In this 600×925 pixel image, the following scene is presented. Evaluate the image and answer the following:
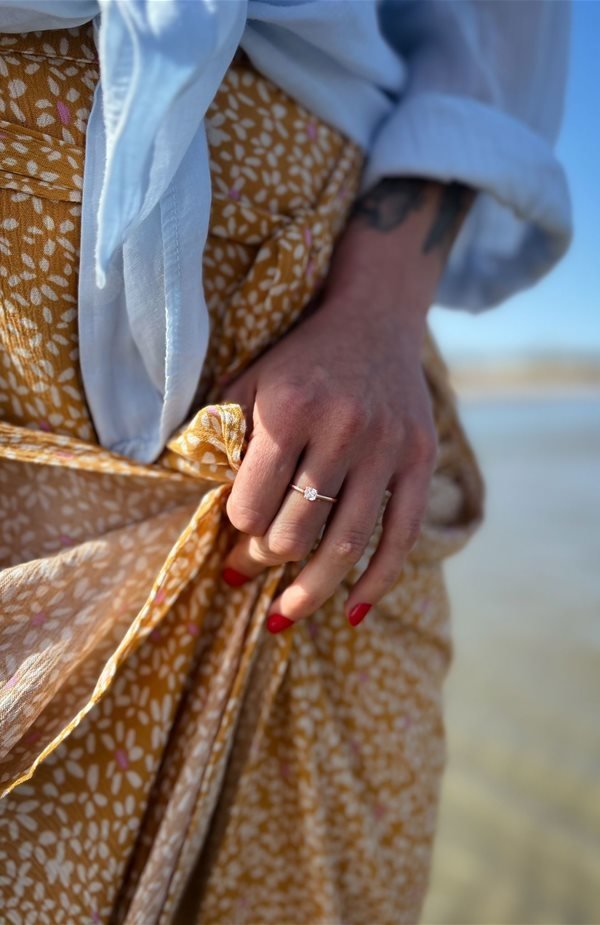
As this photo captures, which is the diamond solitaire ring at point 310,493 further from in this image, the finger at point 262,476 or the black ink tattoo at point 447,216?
the black ink tattoo at point 447,216

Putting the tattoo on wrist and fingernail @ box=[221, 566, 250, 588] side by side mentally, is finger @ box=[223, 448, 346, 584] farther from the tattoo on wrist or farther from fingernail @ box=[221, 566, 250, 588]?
the tattoo on wrist

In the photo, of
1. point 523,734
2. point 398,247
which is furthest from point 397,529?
point 523,734

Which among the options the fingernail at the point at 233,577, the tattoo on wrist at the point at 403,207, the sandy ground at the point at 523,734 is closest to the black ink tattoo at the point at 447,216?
the tattoo on wrist at the point at 403,207

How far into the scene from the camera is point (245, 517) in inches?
24.6

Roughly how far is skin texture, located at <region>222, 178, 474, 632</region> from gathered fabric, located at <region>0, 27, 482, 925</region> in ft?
0.10

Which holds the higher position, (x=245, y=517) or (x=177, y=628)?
(x=245, y=517)

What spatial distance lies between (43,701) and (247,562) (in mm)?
208

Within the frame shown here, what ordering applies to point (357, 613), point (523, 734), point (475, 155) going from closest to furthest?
point (357, 613)
point (475, 155)
point (523, 734)

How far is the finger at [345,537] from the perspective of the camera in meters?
0.63

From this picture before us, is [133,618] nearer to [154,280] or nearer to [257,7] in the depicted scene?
[154,280]

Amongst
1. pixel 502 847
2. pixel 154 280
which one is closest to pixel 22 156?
pixel 154 280

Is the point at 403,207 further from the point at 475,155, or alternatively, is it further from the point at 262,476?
the point at 262,476

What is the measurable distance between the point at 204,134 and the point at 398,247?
261 mm

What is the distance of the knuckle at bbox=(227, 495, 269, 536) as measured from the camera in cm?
62
